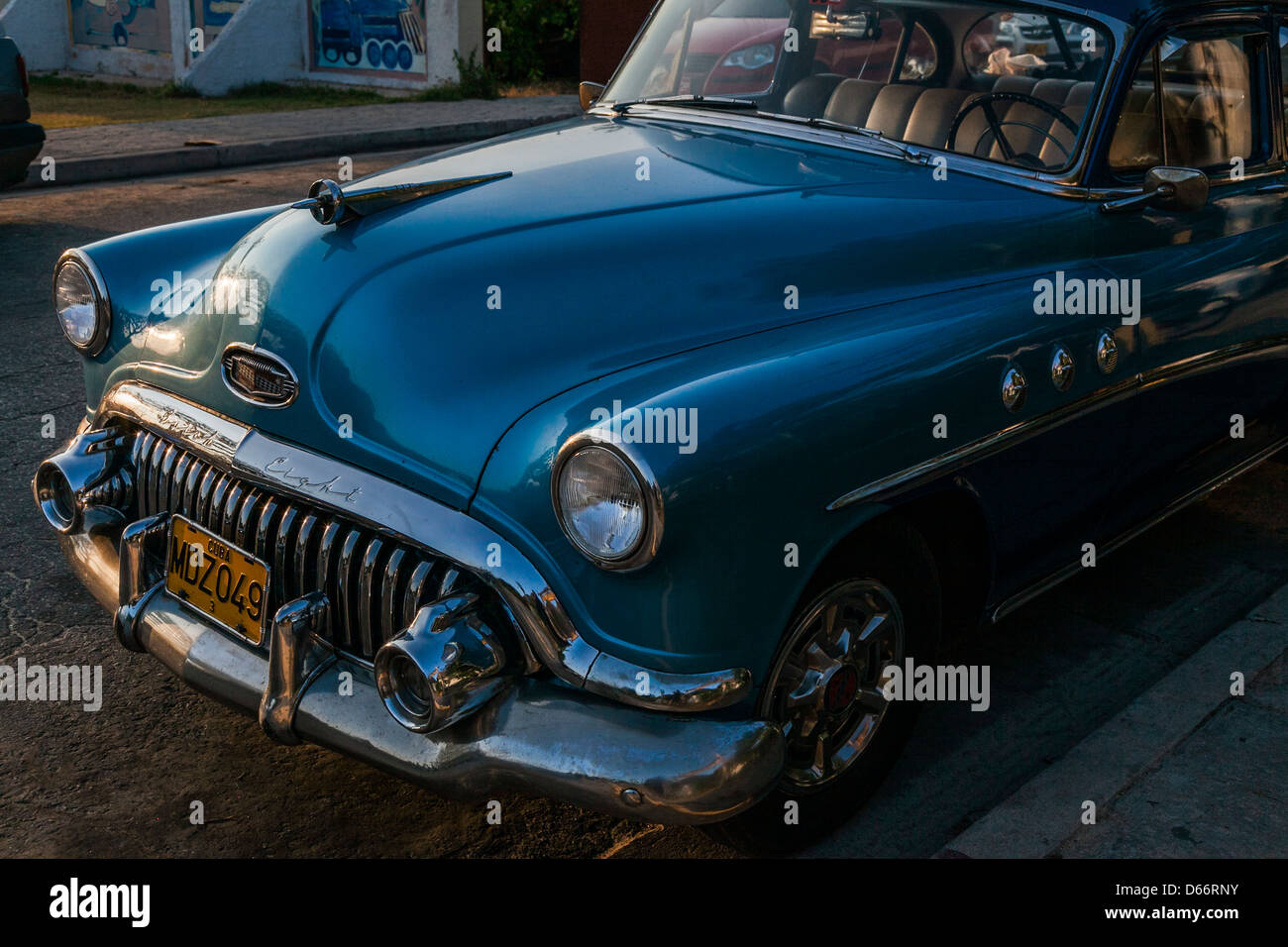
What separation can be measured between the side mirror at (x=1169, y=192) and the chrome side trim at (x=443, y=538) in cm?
172

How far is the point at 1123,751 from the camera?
2.87m

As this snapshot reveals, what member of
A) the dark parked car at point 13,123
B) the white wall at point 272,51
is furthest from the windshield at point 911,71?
the white wall at point 272,51

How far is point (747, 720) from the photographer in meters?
2.27

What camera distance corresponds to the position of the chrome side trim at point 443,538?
7.25 feet

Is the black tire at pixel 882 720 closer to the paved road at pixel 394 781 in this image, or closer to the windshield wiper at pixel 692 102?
the paved road at pixel 394 781

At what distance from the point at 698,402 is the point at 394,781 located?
1176mm

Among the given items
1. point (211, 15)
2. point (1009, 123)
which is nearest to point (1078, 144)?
point (1009, 123)

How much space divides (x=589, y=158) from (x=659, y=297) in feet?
2.55

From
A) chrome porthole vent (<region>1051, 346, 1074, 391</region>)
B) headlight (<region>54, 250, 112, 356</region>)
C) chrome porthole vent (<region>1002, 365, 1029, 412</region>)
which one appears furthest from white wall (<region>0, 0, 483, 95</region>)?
chrome porthole vent (<region>1002, 365, 1029, 412</region>)

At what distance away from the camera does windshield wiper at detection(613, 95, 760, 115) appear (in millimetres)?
3652

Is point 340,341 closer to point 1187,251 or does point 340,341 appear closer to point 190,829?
point 190,829

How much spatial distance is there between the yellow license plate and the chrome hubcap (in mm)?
994

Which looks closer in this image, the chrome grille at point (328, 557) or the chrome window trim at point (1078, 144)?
the chrome grille at point (328, 557)
